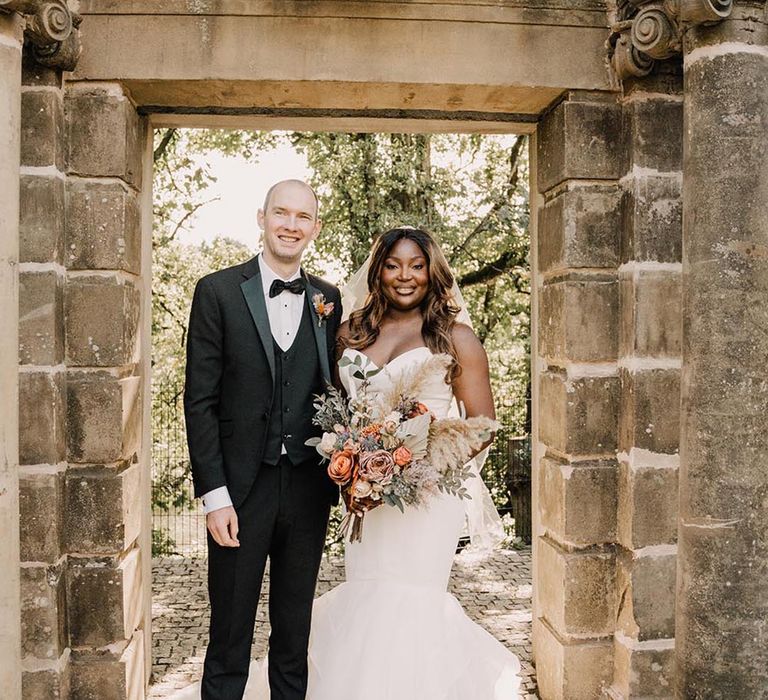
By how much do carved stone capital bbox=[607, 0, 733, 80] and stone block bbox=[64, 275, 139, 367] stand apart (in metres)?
2.31

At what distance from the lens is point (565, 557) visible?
3.40 metres

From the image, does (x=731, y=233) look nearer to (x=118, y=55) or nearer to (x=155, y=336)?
(x=118, y=55)

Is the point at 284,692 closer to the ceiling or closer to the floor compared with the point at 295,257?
→ closer to the floor

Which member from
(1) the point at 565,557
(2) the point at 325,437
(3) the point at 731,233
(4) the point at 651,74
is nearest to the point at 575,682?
(1) the point at 565,557

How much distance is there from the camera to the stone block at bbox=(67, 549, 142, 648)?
3.20m

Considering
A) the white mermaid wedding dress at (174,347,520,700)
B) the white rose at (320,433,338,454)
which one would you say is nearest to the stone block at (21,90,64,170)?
the white mermaid wedding dress at (174,347,520,700)

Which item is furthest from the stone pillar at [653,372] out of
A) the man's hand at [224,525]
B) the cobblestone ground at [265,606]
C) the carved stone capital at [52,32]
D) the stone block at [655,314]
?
the carved stone capital at [52,32]

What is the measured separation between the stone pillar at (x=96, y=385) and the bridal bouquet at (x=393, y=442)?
3.22 feet

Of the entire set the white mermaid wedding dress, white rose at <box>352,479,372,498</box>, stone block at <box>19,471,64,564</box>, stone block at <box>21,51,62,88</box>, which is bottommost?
the white mermaid wedding dress

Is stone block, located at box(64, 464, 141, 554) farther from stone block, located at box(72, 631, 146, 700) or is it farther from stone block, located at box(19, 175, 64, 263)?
stone block, located at box(19, 175, 64, 263)

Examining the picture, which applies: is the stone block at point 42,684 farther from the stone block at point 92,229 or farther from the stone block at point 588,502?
the stone block at point 588,502

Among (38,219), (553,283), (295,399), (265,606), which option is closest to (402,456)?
(295,399)

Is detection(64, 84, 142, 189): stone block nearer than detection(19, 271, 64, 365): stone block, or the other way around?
detection(19, 271, 64, 365): stone block

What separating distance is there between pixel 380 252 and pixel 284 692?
6.00ft
